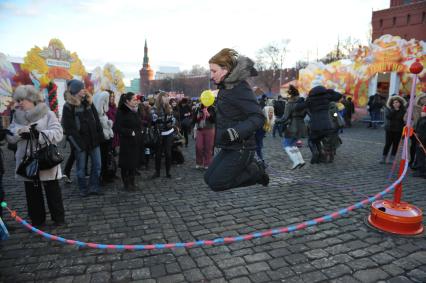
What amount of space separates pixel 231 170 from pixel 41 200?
2.67 meters

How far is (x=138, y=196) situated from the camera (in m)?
5.60

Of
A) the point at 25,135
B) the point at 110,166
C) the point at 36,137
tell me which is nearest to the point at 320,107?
the point at 110,166

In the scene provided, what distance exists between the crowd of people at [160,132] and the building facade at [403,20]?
45.8 m

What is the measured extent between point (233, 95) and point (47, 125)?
2493 millimetres

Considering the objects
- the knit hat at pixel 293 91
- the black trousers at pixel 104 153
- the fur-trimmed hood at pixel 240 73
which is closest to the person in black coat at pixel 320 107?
the knit hat at pixel 293 91

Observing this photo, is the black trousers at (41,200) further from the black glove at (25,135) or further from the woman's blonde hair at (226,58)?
the woman's blonde hair at (226,58)

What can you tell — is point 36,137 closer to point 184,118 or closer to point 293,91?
point 293,91

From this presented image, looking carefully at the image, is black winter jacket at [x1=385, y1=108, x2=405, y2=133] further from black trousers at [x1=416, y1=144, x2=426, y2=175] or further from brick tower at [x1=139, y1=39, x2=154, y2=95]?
brick tower at [x1=139, y1=39, x2=154, y2=95]

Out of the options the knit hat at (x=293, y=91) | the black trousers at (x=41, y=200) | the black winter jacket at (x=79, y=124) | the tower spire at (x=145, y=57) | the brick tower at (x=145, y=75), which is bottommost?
the black trousers at (x=41, y=200)

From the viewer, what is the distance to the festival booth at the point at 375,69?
17.8 meters

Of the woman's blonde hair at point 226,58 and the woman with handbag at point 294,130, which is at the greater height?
the woman's blonde hair at point 226,58

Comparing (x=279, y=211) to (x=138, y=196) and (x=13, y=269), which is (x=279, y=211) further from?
(x=13, y=269)

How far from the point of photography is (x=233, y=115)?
11.1ft

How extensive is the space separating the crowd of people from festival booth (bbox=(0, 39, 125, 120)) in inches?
287
